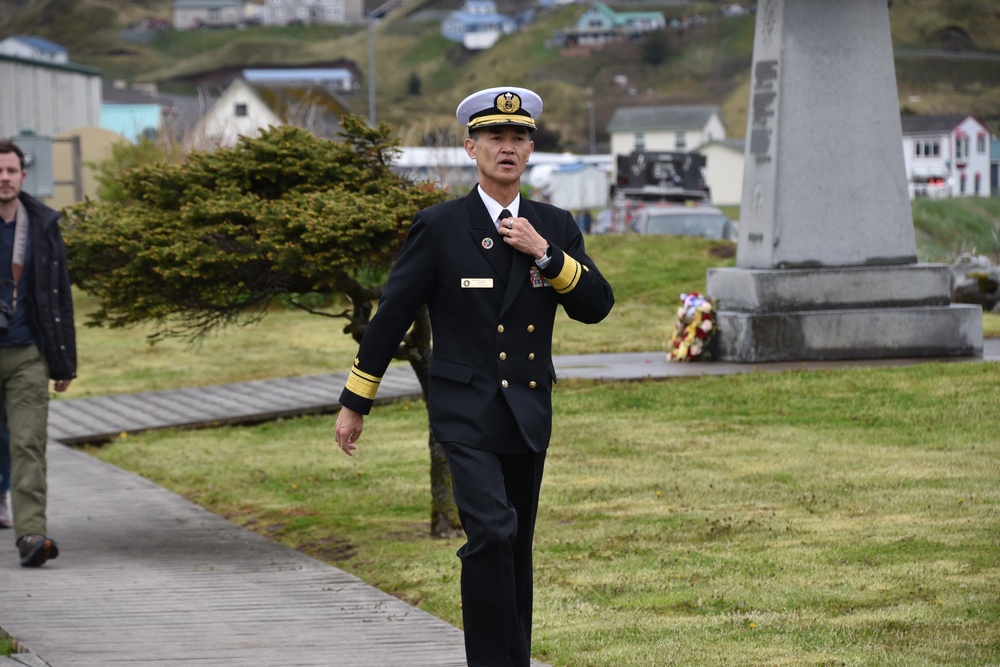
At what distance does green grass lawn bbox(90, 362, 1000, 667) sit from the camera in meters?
6.44

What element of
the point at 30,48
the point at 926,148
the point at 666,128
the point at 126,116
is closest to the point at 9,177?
the point at 126,116

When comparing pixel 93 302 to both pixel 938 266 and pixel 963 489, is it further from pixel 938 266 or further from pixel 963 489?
pixel 963 489

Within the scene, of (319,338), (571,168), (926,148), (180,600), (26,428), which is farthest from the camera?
(926,148)

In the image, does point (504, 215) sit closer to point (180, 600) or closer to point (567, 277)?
point (567, 277)

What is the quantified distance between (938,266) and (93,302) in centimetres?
1580

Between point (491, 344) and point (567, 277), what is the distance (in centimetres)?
36

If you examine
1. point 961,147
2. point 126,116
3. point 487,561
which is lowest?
point 487,561

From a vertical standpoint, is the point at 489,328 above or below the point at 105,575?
above

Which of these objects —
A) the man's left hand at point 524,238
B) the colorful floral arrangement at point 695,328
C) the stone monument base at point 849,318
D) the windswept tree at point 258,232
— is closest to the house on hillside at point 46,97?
the colorful floral arrangement at point 695,328

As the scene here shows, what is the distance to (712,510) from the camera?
906 cm

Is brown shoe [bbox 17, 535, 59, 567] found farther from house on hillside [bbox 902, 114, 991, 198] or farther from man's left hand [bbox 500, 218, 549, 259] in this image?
house on hillside [bbox 902, 114, 991, 198]

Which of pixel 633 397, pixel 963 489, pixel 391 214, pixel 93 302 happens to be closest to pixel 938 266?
pixel 633 397

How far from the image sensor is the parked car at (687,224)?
30.3 metres

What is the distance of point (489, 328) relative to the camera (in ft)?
18.2
